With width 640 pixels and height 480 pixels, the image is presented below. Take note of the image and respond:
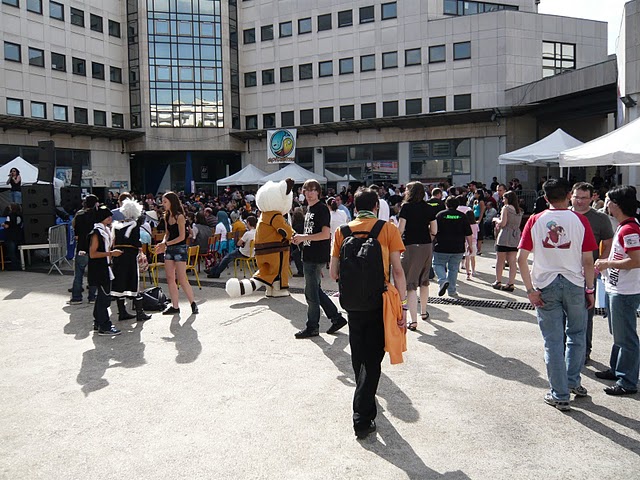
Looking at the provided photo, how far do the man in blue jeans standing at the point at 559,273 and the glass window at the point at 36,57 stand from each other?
35.1 m

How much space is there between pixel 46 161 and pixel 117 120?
1028 inches

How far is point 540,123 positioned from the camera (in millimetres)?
31203

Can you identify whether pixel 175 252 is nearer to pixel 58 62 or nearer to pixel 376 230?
pixel 376 230

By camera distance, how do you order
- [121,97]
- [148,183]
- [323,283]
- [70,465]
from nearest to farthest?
1. [70,465]
2. [323,283]
3. [121,97]
4. [148,183]

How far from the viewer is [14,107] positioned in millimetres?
32188

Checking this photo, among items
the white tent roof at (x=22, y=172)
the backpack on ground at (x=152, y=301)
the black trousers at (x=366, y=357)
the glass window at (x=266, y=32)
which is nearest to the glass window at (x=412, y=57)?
the glass window at (x=266, y=32)

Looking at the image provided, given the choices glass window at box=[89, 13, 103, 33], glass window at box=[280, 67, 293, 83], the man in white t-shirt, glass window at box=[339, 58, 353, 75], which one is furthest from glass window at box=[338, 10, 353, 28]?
the man in white t-shirt

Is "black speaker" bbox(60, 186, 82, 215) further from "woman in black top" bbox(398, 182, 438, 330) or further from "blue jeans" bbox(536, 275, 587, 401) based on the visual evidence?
"blue jeans" bbox(536, 275, 587, 401)

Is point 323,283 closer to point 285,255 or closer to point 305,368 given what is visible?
point 285,255

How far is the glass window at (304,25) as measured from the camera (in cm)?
3762

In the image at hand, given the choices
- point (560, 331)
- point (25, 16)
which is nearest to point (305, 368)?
point (560, 331)

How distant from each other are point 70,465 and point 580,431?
3.57 m

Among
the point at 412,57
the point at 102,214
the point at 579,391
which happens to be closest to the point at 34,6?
the point at 412,57

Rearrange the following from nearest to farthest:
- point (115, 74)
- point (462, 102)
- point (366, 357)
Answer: point (366, 357) → point (462, 102) → point (115, 74)
